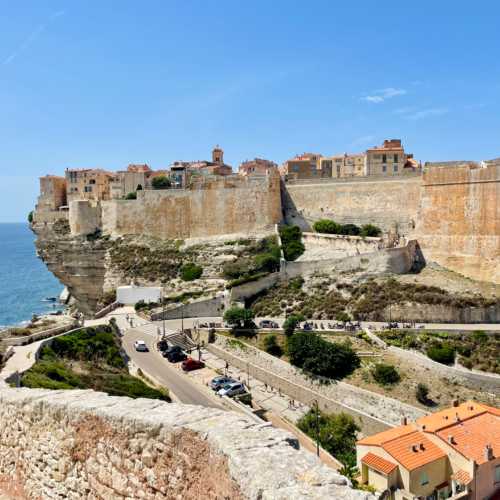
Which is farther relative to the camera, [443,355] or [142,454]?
[443,355]

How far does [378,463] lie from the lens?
44.7ft

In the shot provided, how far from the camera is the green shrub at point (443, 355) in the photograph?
21.3m

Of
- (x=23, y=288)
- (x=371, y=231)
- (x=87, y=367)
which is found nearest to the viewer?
(x=87, y=367)

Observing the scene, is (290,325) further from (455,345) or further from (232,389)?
(455,345)

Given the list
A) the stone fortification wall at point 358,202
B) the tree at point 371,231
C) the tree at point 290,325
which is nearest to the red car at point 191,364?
the tree at point 290,325

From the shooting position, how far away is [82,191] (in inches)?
2003

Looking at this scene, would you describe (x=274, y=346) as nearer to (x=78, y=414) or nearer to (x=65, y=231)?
(x=78, y=414)

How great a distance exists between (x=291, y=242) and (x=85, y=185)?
25.7 metres

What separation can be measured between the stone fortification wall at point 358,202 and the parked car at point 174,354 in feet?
54.1

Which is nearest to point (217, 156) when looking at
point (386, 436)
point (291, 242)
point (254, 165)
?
point (254, 165)

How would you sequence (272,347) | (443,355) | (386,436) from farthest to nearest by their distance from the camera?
1. (272,347)
2. (443,355)
3. (386,436)

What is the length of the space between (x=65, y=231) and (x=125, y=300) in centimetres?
1486

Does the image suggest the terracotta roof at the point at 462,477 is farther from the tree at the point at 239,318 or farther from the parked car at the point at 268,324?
the tree at the point at 239,318

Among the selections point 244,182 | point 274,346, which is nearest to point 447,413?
point 274,346
